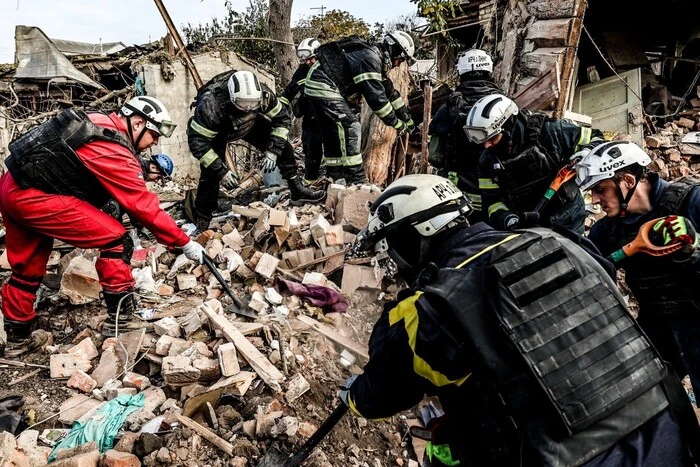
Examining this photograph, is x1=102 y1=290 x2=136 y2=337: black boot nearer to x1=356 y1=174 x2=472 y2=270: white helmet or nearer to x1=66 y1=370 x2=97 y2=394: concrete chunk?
x1=66 y1=370 x2=97 y2=394: concrete chunk

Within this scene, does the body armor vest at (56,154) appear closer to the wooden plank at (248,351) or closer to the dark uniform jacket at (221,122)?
the wooden plank at (248,351)

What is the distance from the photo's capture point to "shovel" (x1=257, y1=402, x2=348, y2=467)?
2324mm

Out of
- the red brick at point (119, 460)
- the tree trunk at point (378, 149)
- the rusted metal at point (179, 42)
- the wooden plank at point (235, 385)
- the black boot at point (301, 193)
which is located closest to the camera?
the red brick at point (119, 460)

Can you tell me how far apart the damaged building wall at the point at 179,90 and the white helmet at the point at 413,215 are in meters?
8.13

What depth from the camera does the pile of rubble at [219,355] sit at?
2705mm

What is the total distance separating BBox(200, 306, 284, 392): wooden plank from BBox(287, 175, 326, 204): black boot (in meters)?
2.44

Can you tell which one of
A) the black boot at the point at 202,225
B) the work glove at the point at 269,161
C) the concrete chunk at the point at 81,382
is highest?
the work glove at the point at 269,161

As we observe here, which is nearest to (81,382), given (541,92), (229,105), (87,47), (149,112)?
(149,112)

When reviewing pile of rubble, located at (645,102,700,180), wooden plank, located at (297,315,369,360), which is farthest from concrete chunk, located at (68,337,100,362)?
pile of rubble, located at (645,102,700,180)

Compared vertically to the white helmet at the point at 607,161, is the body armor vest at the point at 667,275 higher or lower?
lower

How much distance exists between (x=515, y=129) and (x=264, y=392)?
8.35 feet

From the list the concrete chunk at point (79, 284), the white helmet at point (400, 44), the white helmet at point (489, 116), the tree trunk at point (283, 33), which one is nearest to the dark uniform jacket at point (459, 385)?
the white helmet at point (489, 116)

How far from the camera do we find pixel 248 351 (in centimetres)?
327

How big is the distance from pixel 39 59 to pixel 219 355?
A: 11.3 m
